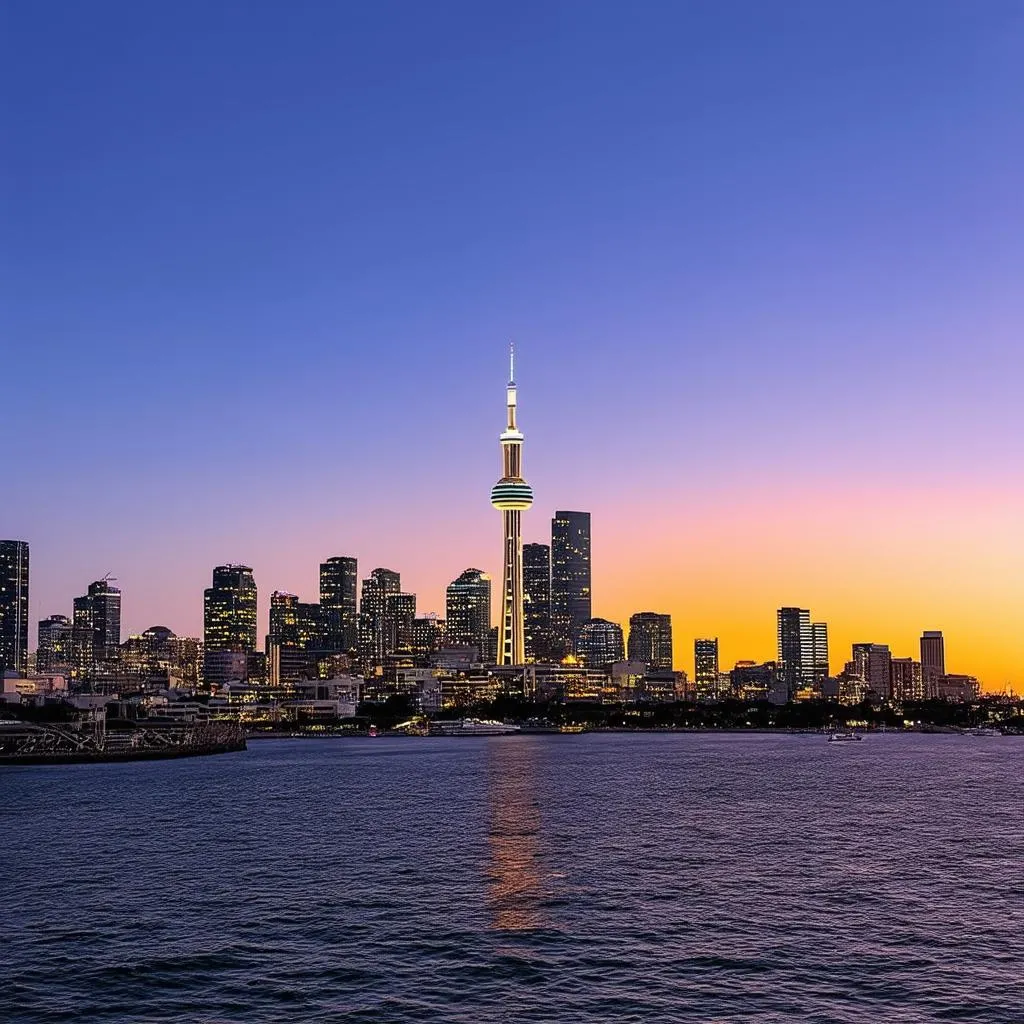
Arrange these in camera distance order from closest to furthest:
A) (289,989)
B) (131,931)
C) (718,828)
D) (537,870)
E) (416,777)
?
(289,989) < (131,931) < (537,870) < (718,828) < (416,777)

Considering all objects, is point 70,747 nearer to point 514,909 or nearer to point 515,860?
point 515,860

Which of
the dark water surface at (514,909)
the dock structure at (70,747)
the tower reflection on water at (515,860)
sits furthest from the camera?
the dock structure at (70,747)

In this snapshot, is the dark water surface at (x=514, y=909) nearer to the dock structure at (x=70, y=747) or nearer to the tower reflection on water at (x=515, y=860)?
the tower reflection on water at (x=515, y=860)

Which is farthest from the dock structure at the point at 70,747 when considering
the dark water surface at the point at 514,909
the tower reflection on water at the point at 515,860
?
the tower reflection on water at the point at 515,860

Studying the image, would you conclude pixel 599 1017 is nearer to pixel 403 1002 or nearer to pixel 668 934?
pixel 403 1002

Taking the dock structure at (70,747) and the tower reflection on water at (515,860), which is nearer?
the tower reflection on water at (515,860)

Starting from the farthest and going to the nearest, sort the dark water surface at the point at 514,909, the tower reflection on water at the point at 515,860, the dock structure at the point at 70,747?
1. the dock structure at the point at 70,747
2. the tower reflection on water at the point at 515,860
3. the dark water surface at the point at 514,909

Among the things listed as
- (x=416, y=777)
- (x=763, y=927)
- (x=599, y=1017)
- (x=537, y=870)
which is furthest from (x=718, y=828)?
(x=416, y=777)
